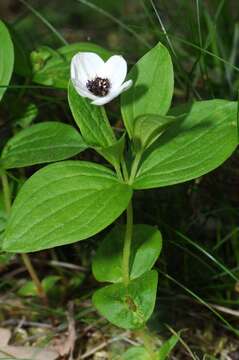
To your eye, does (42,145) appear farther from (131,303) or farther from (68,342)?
(68,342)

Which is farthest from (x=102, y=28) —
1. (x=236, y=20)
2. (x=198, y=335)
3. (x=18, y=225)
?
(x=18, y=225)

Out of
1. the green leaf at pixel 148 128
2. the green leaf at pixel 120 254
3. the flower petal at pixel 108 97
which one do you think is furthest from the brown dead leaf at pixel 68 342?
the flower petal at pixel 108 97

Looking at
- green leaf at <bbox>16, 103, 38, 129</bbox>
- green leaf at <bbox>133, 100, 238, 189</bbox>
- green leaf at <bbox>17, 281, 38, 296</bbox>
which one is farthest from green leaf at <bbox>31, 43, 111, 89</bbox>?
green leaf at <bbox>17, 281, 38, 296</bbox>

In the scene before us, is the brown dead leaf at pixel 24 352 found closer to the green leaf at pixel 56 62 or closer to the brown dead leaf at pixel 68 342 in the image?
the brown dead leaf at pixel 68 342

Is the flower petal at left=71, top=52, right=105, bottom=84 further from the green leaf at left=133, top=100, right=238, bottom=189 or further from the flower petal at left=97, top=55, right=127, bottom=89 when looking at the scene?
the green leaf at left=133, top=100, right=238, bottom=189

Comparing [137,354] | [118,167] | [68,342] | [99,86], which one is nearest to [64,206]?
[118,167]

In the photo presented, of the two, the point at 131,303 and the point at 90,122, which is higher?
the point at 90,122

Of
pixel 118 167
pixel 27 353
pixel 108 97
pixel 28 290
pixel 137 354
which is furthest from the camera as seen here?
pixel 28 290
